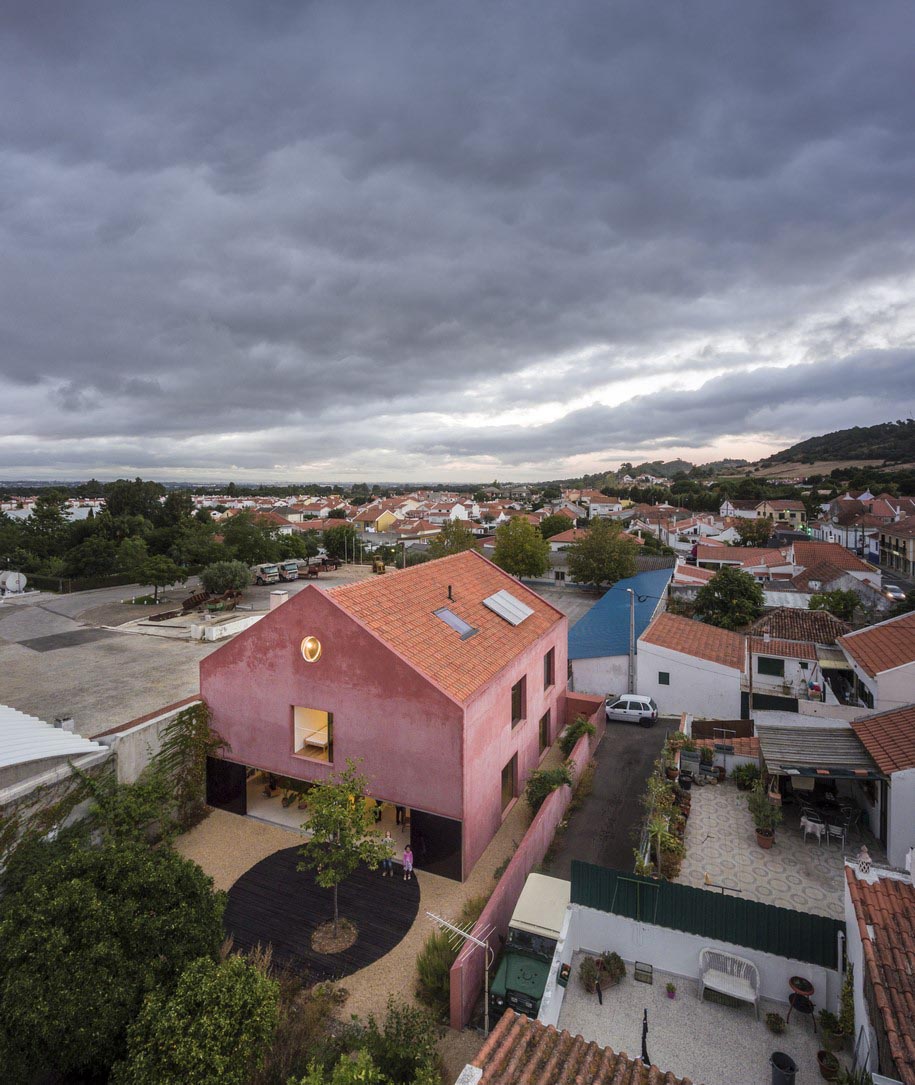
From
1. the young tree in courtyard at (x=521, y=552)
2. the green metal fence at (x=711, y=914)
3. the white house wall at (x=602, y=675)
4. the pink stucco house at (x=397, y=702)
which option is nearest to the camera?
the green metal fence at (x=711, y=914)

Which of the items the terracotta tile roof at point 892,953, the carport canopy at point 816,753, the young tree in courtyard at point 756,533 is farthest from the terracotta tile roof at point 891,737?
the young tree in courtyard at point 756,533

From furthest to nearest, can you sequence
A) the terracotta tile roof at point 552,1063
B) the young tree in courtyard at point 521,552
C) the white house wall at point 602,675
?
the young tree in courtyard at point 521,552, the white house wall at point 602,675, the terracotta tile roof at point 552,1063

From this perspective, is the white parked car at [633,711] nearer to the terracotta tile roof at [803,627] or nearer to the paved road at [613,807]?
the paved road at [613,807]

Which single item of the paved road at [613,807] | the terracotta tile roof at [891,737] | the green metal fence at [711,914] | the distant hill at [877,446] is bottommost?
the paved road at [613,807]

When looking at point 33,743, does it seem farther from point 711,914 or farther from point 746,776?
point 746,776

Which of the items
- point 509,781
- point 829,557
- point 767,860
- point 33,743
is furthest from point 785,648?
point 829,557

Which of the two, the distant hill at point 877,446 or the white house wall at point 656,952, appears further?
the distant hill at point 877,446
